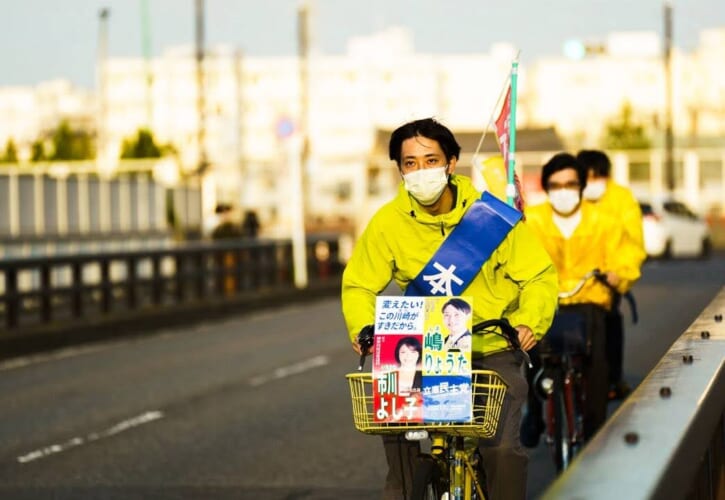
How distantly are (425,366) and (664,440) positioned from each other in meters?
1.31

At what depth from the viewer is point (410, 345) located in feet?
16.7

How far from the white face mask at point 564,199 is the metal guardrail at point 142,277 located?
1161 centimetres

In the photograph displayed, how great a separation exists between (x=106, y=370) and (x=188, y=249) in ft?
30.9

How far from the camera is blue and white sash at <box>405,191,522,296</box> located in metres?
5.60

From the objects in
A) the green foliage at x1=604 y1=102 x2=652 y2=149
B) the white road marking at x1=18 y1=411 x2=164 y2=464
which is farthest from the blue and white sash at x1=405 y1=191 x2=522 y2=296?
the green foliage at x1=604 y1=102 x2=652 y2=149

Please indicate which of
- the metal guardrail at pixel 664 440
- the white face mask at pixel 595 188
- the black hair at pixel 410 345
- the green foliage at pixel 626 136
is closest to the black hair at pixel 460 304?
the black hair at pixel 410 345

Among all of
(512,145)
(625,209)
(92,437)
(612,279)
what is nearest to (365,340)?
(512,145)

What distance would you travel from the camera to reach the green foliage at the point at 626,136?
106125 millimetres

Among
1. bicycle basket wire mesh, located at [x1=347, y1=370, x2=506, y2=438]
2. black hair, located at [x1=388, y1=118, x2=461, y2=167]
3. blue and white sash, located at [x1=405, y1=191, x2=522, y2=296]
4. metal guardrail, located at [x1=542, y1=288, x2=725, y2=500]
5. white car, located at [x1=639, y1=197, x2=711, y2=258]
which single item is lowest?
white car, located at [x1=639, y1=197, x2=711, y2=258]

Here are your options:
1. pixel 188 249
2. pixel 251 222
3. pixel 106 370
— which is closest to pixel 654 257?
pixel 251 222

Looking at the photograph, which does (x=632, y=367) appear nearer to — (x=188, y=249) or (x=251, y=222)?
(x=188, y=249)

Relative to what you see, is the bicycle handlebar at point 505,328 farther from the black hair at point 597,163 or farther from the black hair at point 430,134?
the black hair at point 597,163

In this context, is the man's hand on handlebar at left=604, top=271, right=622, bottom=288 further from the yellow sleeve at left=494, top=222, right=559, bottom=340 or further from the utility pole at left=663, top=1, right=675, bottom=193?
the utility pole at left=663, top=1, right=675, bottom=193

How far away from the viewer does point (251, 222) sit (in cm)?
3931
